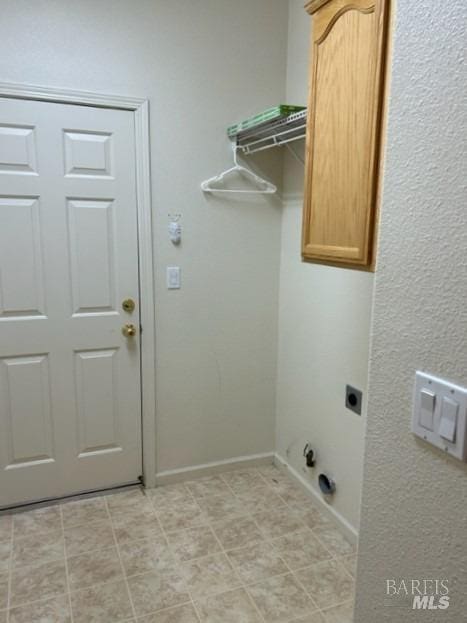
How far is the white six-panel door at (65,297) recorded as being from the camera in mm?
2205

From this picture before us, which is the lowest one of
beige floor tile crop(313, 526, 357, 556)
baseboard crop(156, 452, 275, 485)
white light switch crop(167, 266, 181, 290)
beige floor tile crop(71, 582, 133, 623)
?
beige floor tile crop(71, 582, 133, 623)

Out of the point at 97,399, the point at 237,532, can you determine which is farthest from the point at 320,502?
the point at 97,399

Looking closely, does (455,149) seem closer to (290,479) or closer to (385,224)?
(385,224)

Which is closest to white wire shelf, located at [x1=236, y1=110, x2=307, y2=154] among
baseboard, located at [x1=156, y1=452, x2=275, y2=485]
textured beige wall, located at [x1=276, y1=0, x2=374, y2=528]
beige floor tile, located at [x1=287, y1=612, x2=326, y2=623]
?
textured beige wall, located at [x1=276, y1=0, x2=374, y2=528]

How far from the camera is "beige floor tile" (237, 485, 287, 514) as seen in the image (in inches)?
97.7

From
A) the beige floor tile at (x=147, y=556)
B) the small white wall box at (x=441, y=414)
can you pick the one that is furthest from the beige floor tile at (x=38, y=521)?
the small white wall box at (x=441, y=414)

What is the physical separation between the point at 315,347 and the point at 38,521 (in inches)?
64.5

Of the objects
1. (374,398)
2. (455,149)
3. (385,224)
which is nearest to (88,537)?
(374,398)

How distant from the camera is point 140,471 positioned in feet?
8.70

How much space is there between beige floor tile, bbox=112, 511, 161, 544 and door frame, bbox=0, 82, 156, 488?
274 millimetres

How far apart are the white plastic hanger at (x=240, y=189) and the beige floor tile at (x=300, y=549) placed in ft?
5.82

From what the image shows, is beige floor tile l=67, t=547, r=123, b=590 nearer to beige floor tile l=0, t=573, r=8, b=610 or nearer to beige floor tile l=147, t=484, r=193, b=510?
beige floor tile l=0, t=573, r=8, b=610

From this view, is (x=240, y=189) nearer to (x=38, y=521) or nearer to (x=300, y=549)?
(x=300, y=549)

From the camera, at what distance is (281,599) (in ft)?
6.15
